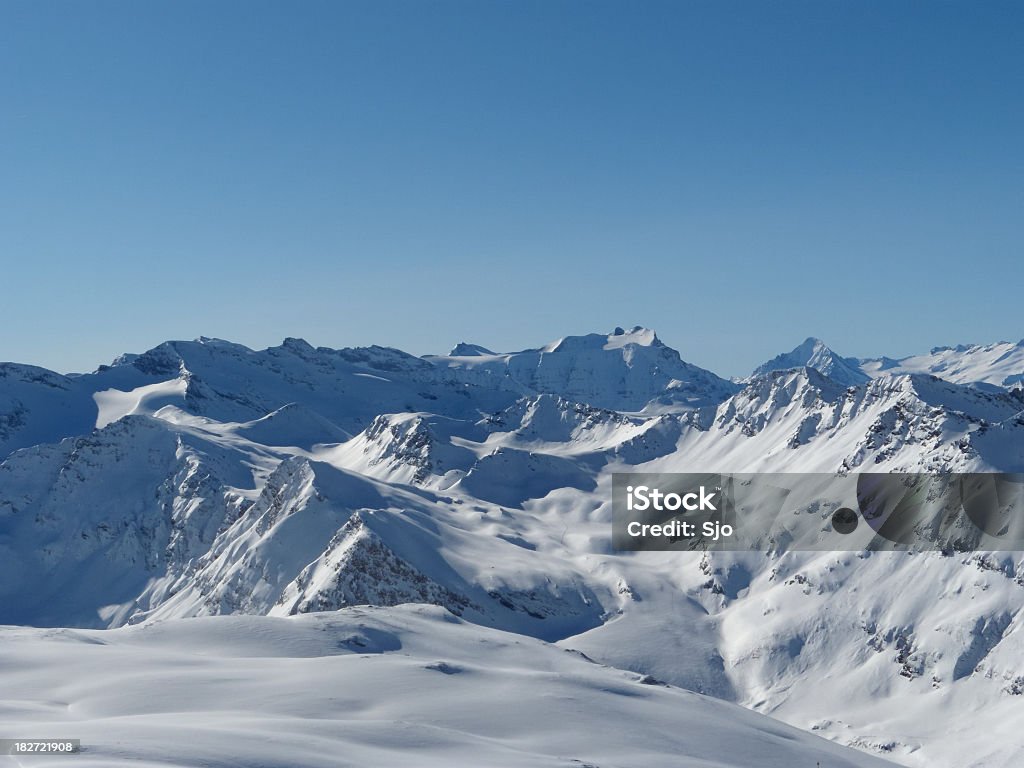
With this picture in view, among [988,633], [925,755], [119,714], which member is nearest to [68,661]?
[119,714]

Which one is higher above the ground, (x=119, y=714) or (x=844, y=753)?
(x=119, y=714)

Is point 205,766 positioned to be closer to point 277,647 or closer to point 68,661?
point 68,661

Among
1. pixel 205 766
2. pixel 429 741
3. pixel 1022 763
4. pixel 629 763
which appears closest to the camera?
pixel 205 766

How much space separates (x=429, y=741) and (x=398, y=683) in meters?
21.4

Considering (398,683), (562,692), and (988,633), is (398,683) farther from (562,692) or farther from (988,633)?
(988,633)

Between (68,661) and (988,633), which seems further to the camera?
(988,633)

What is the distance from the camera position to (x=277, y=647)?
121312 millimetres

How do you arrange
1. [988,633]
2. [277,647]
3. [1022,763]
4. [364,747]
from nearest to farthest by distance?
[364,747] < [277,647] < [1022,763] < [988,633]

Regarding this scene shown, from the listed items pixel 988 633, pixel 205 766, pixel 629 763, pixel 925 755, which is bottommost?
pixel 925 755

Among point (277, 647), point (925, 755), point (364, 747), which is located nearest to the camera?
point (364, 747)

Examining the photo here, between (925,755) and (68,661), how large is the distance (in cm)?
14172

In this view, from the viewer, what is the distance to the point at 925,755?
6929 inches

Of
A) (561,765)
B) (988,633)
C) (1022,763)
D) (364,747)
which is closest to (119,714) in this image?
(364,747)

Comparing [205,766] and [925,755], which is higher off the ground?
[205,766]
